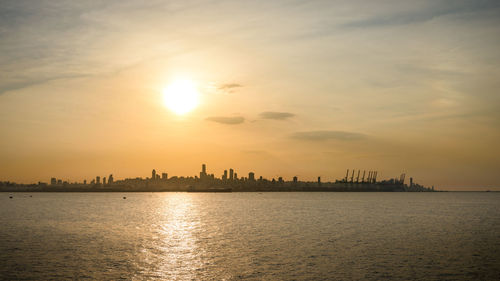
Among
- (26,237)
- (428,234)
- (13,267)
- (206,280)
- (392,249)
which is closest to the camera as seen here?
(206,280)

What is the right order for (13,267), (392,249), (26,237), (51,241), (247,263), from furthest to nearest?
1. (26,237)
2. (51,241)
3. (392,249)
4. (247,263)
5. (13,267)

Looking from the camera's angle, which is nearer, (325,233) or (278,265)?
(278,265)

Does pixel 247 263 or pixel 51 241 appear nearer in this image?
pixel 247 263

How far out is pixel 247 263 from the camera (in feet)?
158

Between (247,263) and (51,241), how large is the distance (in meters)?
39.1

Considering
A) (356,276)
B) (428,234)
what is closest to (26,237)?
(356,276)

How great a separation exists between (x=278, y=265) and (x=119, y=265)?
18.7m

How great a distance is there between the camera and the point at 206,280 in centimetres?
3941

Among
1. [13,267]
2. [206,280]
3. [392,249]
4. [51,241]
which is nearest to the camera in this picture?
[206,280]

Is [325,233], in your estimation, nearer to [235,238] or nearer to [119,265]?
[235,238]

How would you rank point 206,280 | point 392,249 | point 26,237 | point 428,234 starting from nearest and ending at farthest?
point 206,280 → point 392,249 → point 26,237 → point 428,234

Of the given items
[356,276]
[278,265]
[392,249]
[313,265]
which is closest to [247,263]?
[278,265]

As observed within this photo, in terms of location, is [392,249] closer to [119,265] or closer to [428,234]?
[428,234]

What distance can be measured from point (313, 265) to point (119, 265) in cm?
2288
